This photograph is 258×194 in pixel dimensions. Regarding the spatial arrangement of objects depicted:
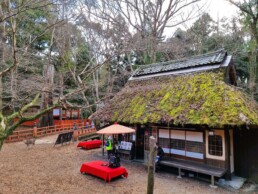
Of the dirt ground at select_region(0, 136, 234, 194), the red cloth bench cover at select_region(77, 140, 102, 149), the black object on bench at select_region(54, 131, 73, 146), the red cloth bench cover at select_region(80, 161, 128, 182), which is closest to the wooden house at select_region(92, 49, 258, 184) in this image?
the dirt ground at select_region(0, 136, 234, 194)

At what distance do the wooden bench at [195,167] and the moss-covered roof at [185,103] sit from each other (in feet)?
6.65

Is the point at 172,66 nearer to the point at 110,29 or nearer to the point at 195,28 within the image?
the point at 110,29

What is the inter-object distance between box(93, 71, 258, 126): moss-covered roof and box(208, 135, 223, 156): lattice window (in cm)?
139

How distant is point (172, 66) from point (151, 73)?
1.66 m

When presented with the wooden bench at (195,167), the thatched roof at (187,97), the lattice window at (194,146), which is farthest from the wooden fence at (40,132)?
the lattice window at (194,146)

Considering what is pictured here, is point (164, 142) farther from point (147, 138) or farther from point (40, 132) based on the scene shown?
point (40, 132)

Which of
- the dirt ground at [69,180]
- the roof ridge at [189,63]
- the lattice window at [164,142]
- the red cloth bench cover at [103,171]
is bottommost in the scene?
the dirt ground at [69,180]

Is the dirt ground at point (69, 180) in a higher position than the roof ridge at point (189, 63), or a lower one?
lower

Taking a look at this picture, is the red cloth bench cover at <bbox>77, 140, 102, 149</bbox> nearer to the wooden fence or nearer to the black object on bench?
the black object on bench

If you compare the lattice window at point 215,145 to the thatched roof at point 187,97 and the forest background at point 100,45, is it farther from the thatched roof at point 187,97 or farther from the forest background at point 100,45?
the forest background at point 100,45

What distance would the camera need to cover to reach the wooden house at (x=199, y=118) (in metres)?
7.91

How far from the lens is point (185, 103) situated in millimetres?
9125

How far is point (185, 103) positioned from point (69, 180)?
6260 mm

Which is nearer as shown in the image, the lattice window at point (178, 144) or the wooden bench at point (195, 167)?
the wooden bench at point (195, 167)
